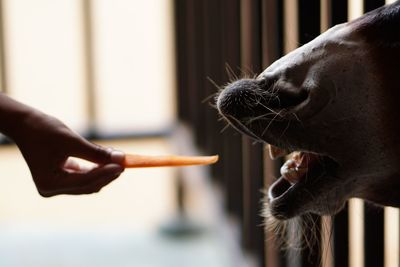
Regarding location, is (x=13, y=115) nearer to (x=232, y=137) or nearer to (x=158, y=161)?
(x=158, y=161)

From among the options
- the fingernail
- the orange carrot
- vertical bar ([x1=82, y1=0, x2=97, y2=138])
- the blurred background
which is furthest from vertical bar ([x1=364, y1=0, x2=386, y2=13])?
vertical bar ([x1=82, y1=0, x2=97, y2=138])

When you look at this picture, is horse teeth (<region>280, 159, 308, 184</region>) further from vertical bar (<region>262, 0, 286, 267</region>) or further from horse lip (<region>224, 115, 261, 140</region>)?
vertical bar (<region>262, 0, 286, 267</region>)

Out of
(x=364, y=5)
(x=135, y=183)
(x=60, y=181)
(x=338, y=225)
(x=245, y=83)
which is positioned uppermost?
(x=364, y=5)

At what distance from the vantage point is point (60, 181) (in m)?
1.00

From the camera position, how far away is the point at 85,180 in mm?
983

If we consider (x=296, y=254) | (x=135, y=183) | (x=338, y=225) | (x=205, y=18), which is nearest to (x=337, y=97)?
(x=338, y=225)

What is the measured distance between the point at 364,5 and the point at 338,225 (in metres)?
0.42

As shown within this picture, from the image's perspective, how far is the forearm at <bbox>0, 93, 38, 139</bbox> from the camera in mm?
1023

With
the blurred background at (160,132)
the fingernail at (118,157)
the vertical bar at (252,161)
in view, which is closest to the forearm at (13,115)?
the fingernail at (118,157)

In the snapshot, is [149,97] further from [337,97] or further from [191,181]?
[337,97]

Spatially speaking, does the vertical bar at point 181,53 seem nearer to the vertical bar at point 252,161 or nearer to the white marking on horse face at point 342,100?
the vertical bar at point 252,161

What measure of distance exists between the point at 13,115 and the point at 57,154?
0.27ft

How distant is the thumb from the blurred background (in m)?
0.44

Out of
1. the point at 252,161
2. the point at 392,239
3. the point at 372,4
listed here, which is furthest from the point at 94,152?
the point at 392,239
